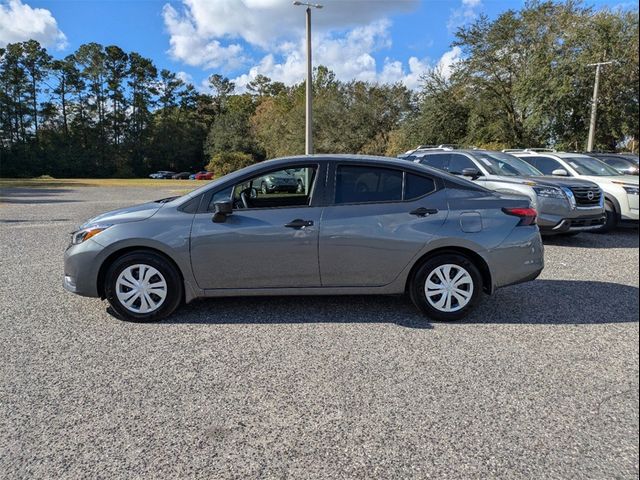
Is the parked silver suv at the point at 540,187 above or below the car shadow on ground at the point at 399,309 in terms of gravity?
above

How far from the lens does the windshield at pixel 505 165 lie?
8.93m

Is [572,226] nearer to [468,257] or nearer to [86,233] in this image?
[468,257]

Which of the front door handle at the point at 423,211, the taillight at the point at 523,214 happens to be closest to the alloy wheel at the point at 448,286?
the front door handle at the point at 423,211

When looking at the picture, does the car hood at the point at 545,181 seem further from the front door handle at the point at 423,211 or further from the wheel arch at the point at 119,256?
the wheel arch at the point at 119,256

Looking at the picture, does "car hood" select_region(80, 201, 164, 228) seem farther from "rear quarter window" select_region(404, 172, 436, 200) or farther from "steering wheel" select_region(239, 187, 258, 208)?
"rear quarter window" select_region(404, 172, 436, 200)

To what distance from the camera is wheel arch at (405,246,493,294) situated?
452 centimetres

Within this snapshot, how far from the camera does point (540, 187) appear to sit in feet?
23.3

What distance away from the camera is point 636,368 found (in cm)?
91

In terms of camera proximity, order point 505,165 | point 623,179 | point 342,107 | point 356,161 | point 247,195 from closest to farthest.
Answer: point 623,179
point 356,161
point 247,195
point 505,165
point 342,107

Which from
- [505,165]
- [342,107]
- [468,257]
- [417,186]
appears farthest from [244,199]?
[342,107]

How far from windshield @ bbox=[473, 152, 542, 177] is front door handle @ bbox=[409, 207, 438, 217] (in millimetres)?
4915

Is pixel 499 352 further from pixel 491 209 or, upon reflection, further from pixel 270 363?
pixel 270 363

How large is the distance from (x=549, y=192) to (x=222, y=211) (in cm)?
494

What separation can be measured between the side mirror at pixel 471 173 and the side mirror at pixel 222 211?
5746 mm
